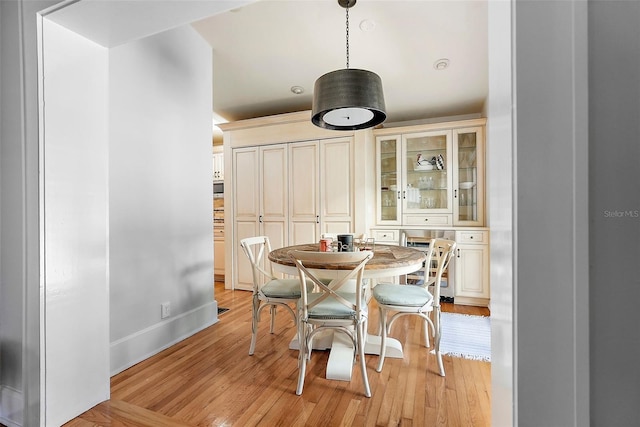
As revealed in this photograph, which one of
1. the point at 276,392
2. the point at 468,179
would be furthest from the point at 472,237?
the point at 276,392

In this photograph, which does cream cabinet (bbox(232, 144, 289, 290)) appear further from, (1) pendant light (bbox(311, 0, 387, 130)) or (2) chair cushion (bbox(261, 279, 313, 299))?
(1) pendant light (bbox(311, 0, 387, 130))

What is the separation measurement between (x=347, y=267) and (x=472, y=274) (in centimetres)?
238

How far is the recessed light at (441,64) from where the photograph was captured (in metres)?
2.88

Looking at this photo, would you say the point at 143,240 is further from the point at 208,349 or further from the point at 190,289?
the point at 208,349

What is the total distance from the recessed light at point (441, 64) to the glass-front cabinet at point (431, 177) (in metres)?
0.94

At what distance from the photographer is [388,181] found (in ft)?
13.4

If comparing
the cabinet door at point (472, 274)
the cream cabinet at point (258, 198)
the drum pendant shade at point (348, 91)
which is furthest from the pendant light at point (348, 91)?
the cabinet door at point (472, 274)

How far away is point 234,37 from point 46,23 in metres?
1.47

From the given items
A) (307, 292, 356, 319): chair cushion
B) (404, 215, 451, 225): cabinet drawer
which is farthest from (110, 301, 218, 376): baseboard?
(404, 215, 451, 225): cabinet drawer

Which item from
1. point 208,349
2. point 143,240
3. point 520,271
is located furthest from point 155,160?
point 520,271

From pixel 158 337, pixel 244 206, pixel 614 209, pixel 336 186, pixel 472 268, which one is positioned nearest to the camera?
pixel 614 209

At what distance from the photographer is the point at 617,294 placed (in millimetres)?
673

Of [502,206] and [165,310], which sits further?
[165,310]

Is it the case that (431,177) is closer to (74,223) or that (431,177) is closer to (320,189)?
(320,189)
